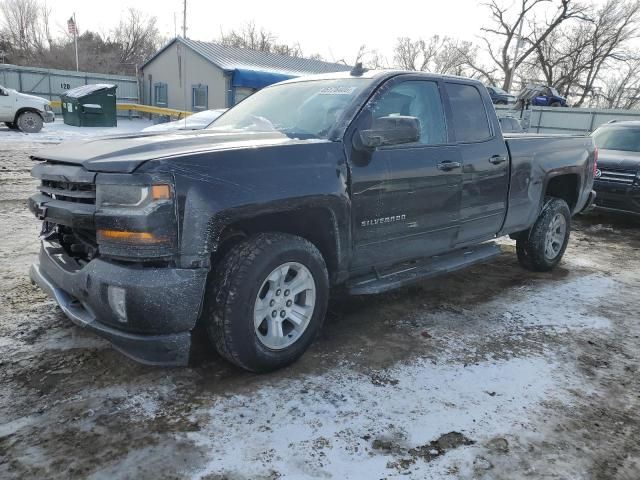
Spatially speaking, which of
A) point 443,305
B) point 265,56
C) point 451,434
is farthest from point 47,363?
point 265,56

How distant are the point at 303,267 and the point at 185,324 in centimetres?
79

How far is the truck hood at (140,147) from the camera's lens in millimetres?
2555

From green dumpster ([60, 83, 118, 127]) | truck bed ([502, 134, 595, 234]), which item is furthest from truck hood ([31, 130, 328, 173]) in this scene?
green dumpster ([60, 83, 118, 127])

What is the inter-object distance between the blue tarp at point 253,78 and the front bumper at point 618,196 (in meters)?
17.6

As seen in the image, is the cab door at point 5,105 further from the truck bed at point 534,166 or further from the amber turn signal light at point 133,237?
the amber turn signal light at point 133,237

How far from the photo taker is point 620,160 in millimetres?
7926

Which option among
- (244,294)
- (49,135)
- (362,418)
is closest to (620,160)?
(362,418)

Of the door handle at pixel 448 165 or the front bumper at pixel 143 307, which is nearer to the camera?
the front bumper at pixel 143 307

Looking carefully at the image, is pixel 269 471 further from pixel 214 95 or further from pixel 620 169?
pixel 214 95

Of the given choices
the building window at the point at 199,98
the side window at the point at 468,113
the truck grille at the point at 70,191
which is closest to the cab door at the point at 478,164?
the side window at the point at 468,113

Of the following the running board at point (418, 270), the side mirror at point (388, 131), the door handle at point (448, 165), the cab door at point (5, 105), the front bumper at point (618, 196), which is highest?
the cab door at point (5, 105)

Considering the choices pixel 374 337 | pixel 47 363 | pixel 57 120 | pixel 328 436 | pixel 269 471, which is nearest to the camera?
pixel 269 471

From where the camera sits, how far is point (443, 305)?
14.4ft

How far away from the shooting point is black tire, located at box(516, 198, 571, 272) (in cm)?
521
